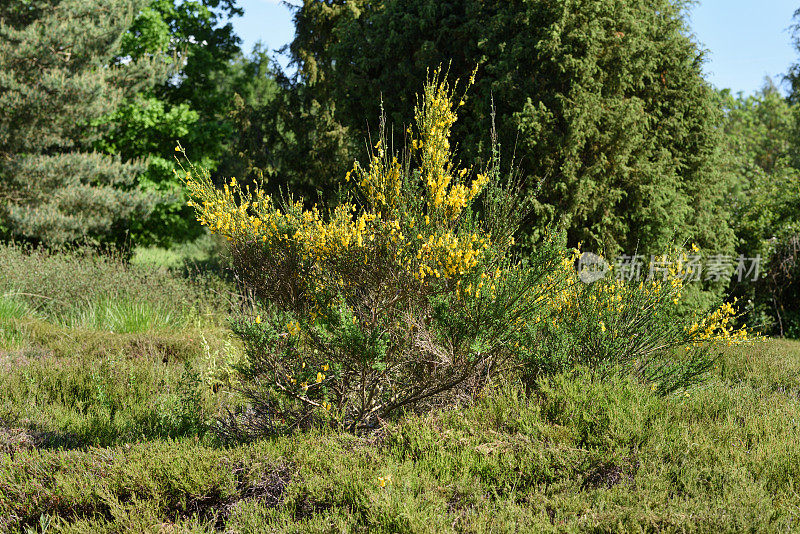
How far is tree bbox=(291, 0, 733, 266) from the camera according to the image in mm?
7852

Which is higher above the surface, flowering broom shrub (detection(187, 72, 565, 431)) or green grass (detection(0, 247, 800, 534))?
flowering broom shrub (detection(187, 72, 565, 431))

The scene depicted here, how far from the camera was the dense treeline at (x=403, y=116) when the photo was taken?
26.2 feet

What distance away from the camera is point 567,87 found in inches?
317

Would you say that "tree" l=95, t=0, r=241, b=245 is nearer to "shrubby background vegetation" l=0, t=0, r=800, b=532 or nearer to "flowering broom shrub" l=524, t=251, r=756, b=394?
"shrubby background vegetation" l=0, t=0, r=800, b=532

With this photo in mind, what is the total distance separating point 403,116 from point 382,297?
533 centimetres

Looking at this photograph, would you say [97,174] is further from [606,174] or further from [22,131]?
[606,174]

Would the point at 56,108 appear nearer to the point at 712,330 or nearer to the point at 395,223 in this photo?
the point at 395,223

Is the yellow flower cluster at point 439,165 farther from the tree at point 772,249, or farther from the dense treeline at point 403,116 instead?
the tree at point 772,249

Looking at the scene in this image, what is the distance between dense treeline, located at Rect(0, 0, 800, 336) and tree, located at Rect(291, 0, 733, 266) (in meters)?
0.03

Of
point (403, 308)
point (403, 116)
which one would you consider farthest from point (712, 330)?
point (403, 116)

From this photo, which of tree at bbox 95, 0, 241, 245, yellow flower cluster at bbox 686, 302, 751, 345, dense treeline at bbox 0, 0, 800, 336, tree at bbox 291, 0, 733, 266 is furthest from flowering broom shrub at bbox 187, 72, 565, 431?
tree at bbox 95, 0, 241, 245

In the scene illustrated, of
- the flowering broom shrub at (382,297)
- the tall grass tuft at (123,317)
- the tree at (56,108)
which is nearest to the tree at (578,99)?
the flowering broom shrub at (382,297)

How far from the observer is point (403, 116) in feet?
28.8

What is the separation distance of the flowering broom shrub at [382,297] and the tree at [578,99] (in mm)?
3508
